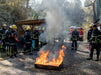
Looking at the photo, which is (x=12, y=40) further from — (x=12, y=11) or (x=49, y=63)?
(x=12, y=11)

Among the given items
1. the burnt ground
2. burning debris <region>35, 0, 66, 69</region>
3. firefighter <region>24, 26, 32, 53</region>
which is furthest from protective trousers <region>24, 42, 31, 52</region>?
burning debris <region>35, 0, 66, 69</region>

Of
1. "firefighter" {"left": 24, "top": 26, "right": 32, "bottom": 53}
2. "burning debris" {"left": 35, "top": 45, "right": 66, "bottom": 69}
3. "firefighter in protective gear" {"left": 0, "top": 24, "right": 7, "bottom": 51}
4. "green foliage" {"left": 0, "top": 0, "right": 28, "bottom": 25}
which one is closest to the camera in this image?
"burning debris" {"left": 35, "top": 45, "right": 66, "bottom": 69}

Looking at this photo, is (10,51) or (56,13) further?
(10,51)

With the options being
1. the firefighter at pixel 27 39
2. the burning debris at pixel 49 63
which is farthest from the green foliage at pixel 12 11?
the burning debris at pixel 49 63

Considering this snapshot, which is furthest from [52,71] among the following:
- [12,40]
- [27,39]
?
[27,39]

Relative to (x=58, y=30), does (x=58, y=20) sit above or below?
above

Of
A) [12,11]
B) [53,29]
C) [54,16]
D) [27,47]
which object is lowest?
[27,47]

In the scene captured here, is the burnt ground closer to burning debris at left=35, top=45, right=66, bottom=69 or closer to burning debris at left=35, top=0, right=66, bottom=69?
burning debris at left=35, top=45, right=66, bottom=69

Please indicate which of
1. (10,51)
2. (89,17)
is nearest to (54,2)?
(10,51)

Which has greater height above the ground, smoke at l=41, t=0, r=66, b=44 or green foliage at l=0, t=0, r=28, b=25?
green foliage at l=0, t=0, r=28, b=25

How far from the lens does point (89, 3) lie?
53.8 feet

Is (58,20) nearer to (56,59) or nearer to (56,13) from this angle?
(56,13)

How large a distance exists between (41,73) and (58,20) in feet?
9.13

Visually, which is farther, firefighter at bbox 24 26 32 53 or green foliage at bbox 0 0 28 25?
green foliage at bbox 0 0 28 25
